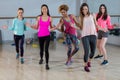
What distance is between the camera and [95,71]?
21.7 feet

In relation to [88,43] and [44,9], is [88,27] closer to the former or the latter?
[88,43]

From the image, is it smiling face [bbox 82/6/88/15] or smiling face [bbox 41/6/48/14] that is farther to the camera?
smiling face [bbox 41/6/48/14]

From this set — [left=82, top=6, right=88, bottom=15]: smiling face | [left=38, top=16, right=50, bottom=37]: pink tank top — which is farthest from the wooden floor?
[left=82, top=6, right=88, bottom=15]: smiling face

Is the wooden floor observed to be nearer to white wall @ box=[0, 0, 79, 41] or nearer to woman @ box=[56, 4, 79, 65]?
woman @ box=[56, 4, 79, 65]

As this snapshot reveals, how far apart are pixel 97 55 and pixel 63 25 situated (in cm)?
205

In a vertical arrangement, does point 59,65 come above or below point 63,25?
below

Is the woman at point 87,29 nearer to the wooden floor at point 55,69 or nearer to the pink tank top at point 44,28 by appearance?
the wooden floor at point 55,69

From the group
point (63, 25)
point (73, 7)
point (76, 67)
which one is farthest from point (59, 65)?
point (73, 7)

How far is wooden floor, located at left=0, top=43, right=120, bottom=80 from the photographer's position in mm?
6082

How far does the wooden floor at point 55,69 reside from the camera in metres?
6.08

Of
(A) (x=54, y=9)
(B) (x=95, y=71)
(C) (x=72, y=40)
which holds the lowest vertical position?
(B) (x=95, y=71)

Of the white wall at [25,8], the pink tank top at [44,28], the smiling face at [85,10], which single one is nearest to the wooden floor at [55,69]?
the pink tank top at [44,28]

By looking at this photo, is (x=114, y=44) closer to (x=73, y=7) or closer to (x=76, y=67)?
(x=73, y=7)

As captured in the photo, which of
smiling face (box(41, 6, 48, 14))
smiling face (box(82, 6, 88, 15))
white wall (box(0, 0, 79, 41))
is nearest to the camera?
smiling face (box(82, 6, 88, 15))
